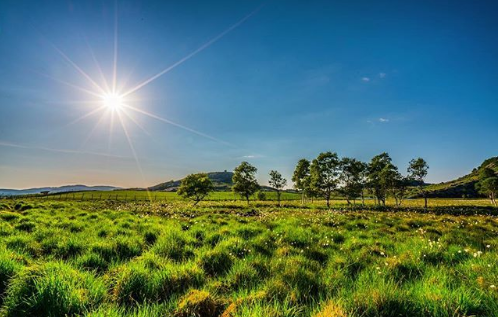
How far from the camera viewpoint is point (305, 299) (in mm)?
3756

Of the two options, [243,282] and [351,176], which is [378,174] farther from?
[243,282]

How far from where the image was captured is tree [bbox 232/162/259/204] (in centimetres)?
7675

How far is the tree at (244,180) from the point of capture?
7675 centimetres

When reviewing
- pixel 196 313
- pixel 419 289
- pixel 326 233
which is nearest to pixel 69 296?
pixel 196 313

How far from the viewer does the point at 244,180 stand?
77.1 m

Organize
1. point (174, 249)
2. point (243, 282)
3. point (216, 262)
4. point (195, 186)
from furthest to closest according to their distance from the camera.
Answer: point (195, 186) → point (174, 249) → point (216, 262) → point (243, 282)

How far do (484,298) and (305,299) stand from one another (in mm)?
→ 2602

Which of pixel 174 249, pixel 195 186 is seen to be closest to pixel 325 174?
pixel 195 186

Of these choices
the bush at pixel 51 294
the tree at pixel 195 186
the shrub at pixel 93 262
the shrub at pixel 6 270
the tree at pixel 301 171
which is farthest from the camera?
the tree at pixel 301 171

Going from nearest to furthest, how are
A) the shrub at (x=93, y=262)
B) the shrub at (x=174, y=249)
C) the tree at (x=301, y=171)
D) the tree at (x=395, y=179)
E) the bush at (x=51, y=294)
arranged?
the bush at (x=51, y=294) < the shrub at (x=93, y=262) < the shrub at (x=174, y=249) < the tree at (x=395, y=179) < the tree at (x=301, y=171)

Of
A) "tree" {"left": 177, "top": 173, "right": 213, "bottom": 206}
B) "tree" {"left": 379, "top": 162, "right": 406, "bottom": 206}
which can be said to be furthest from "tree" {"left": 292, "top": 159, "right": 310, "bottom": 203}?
"tree" {"left": 177, "top": 173, "right": 213, "bottom": 206}

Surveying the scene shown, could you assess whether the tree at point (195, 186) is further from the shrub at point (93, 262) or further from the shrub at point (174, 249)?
the shrub at point (93, 262)

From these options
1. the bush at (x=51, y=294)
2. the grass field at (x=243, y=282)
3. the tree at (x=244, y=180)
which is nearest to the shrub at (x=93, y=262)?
the grass field at (x=243, y=282)

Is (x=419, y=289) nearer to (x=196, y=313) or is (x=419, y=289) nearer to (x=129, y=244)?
(x=196, y=313)
